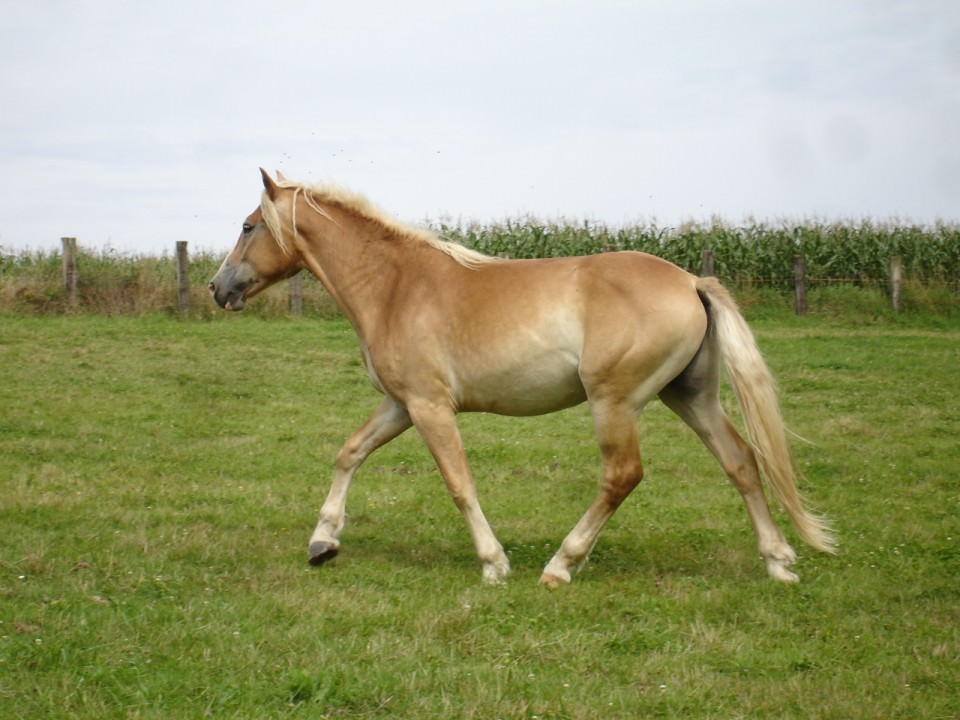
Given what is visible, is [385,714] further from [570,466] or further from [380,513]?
[570,466]

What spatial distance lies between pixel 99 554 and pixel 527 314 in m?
3.23

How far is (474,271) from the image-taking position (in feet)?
24.4

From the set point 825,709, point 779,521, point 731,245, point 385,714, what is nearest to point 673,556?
point 779,521

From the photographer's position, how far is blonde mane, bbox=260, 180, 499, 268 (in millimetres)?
7781

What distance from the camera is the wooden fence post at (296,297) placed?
77.7ft

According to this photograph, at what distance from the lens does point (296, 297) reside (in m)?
23.8

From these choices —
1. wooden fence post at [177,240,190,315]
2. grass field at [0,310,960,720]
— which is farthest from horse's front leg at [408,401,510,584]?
wooden fence post at [177,240,190,315]

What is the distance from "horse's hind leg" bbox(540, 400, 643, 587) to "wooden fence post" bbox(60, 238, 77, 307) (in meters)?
18.6

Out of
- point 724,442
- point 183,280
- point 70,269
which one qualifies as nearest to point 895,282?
point 183,280

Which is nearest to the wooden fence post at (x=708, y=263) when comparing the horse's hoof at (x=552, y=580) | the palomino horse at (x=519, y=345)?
the palomino horse at (x=519, y=345)

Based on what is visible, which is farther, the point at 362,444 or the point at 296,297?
the point at 296,297

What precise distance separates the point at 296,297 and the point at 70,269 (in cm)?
477

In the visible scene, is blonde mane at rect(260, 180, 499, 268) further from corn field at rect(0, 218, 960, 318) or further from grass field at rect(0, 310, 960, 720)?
corn field at rect(0, 218, 960, 318)

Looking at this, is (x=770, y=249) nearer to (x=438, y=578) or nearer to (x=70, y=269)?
(x=70, y=269)
